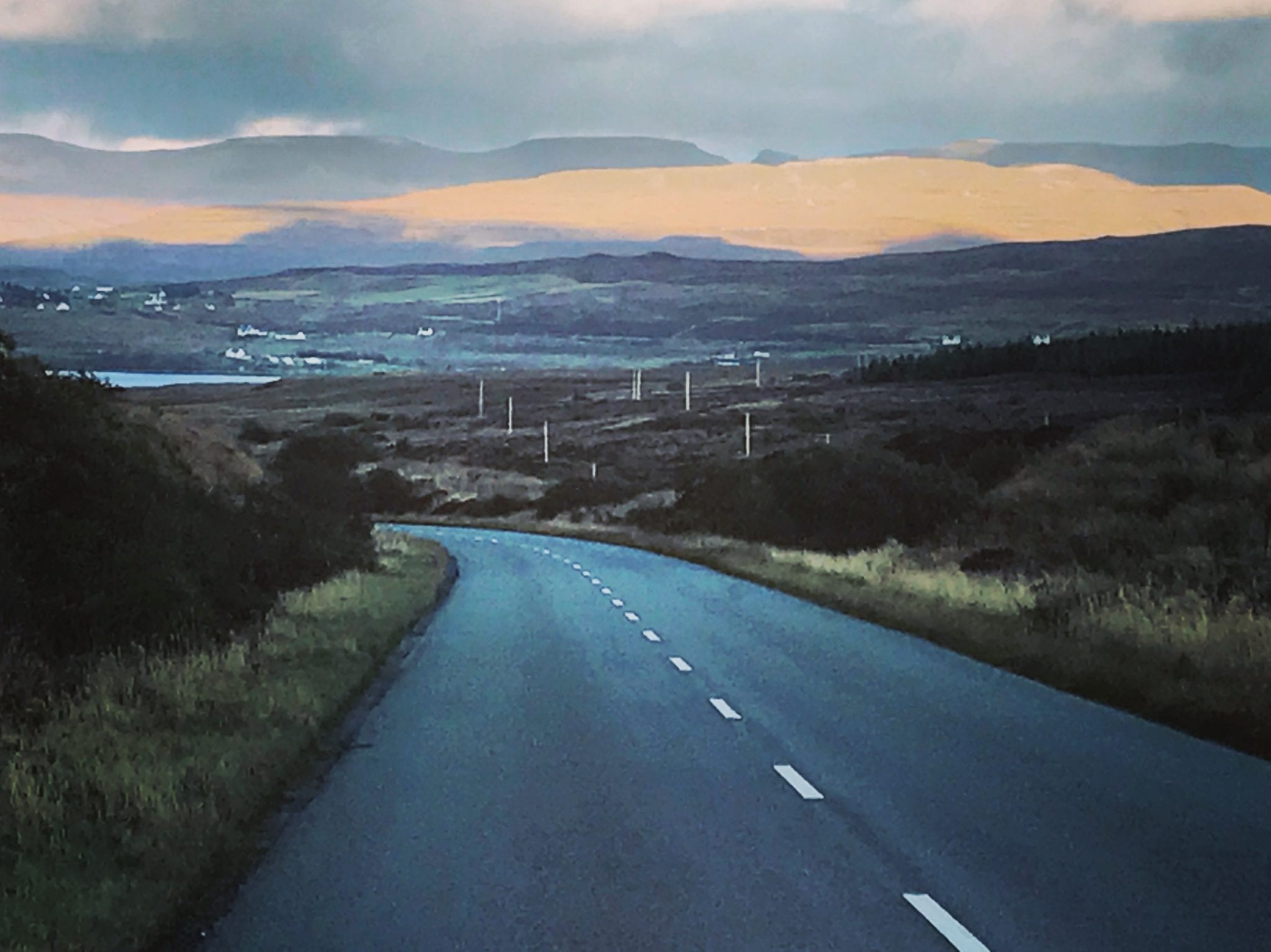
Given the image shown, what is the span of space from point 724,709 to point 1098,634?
555 cm

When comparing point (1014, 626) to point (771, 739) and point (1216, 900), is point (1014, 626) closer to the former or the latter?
point (771, 739)

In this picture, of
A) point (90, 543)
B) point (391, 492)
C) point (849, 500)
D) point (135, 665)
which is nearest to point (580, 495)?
point (391, 492)

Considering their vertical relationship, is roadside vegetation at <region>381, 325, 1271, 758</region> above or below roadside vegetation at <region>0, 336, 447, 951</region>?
below

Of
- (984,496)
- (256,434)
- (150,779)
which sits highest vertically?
(150,779)

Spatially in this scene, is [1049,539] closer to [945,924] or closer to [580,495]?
[945,924]

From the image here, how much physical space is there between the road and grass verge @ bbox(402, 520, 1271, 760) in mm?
512

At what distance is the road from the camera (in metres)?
7.44

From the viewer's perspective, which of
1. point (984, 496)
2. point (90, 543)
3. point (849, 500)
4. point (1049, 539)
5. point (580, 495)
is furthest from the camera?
point (580, 495)

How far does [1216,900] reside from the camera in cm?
786

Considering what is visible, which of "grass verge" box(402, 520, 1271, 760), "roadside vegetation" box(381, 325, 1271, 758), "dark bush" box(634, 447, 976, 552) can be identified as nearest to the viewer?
"grass verge" box(402, 520, 1271, 760)

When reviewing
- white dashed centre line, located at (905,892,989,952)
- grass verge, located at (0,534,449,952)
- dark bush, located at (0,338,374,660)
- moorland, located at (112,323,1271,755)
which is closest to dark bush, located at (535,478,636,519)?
moorland, located at (112,323,1271,755)

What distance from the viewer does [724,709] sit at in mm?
14938

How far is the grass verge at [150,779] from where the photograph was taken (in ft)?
24.6

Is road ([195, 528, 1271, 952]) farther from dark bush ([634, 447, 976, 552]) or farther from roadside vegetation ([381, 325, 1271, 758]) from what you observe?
dark bush ([634, 447, 976, 552])
